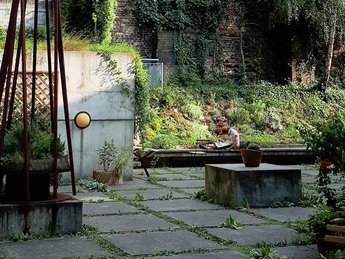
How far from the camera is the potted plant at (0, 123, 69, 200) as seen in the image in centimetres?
656

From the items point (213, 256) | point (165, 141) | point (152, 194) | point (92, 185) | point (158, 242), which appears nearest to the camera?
point (213, 256)

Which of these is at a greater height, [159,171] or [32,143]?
[32,143]

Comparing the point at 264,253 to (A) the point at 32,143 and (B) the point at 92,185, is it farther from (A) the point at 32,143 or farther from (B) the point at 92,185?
(B) the point at 92,185

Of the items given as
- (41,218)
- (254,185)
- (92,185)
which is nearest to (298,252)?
(41,218)

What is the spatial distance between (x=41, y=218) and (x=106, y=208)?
1985mm

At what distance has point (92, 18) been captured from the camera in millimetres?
13578

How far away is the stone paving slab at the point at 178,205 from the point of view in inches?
341

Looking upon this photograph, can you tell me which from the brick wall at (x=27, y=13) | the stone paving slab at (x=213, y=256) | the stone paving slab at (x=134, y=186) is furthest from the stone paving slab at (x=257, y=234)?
the brick wall at (x=27, y=13)

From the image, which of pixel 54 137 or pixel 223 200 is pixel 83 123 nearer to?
pixel 223 200

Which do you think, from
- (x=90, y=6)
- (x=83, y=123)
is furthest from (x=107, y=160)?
(x=90, y=6)

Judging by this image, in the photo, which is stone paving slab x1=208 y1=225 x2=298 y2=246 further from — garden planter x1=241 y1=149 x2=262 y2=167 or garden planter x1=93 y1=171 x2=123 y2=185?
garden planter x1=93 y1=171 x2=123 y2=185

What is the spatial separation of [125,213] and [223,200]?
1.70 meters

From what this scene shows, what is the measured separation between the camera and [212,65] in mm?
22016

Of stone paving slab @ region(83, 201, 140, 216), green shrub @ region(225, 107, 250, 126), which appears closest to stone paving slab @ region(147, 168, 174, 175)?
stone paving slab @ region(83, 201, 140, 216)
